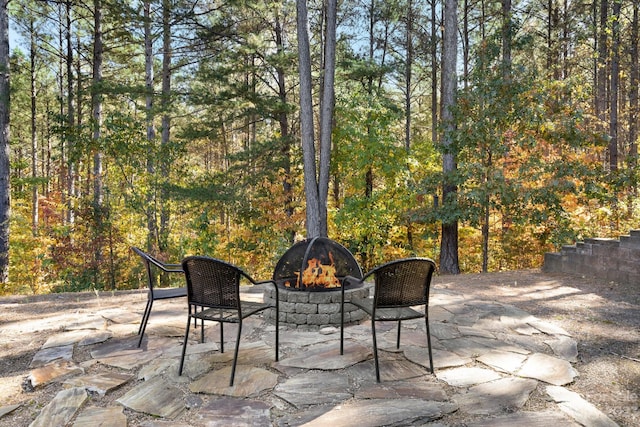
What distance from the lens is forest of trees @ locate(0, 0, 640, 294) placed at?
7.68m

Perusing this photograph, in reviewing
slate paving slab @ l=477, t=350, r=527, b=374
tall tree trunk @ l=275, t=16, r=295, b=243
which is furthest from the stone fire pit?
tall tree trunk @ l=275, t=16, r=295, b=243

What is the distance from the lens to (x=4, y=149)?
8805mm

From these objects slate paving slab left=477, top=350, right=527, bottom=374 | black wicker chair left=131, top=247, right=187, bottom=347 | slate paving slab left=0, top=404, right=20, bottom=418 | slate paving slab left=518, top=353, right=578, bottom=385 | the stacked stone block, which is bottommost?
slate paving slab left=518, top=353, right=578, bottom=385

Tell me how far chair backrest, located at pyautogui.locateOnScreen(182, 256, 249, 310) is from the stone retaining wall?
549cm

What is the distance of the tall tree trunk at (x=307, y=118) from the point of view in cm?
726

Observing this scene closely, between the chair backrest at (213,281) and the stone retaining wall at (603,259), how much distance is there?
5.49 meters

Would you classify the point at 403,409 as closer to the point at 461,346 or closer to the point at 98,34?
the point at 461,346

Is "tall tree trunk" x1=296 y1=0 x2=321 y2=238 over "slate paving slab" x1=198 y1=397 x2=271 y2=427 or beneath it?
over

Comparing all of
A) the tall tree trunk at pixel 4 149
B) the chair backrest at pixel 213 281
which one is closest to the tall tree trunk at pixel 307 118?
the chair backrest at pixel 213 281

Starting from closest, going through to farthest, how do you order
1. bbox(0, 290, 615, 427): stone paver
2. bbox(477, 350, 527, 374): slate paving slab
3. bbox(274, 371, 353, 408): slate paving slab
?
1. bbox(0, 290, 615, 427): stone paver
2. bbox(274, 371, 353, 408): slate paving slab
3. bbox(477, 350, 527, 374): slate paving slab

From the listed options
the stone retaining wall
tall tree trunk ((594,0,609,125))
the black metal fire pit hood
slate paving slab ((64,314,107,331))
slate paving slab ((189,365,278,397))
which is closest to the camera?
slate paving slab ((189,365,278,397))

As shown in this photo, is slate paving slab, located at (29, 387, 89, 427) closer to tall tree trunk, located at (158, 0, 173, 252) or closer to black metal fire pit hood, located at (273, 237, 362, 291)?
black metal fire pit hood, located at (273, 237, 362, 291)

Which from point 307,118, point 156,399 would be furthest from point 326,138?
point 156,399

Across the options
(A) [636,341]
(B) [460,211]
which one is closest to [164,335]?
(A) [636,341]
